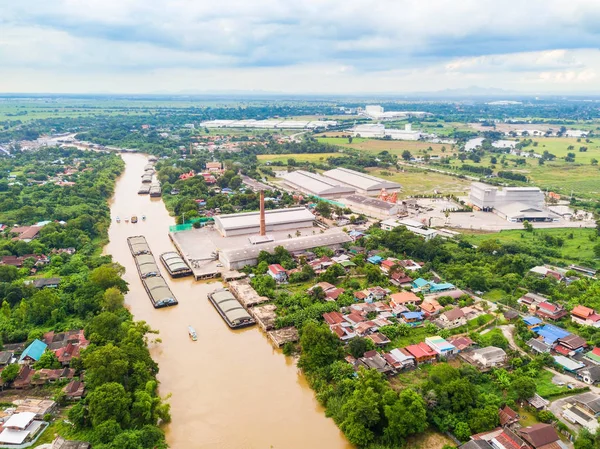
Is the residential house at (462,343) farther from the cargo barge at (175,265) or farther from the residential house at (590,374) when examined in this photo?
the cargo barge at (175,265)

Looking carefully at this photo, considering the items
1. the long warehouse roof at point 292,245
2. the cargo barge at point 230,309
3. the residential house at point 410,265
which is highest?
the long warehouse roof at point 292,245

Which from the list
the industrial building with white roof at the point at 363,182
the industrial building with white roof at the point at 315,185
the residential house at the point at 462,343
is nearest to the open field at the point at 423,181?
the industrial building with white roof at the point at 363,182

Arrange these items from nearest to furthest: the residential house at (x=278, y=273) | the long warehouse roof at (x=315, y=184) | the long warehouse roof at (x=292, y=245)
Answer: the residential house at (x=278, y=273), the long warehouse roof at (x=292, y=245), the long warehouse roof at (x=315, y=184)

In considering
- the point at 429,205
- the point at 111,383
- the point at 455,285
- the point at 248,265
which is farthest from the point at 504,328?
the point at 429,205

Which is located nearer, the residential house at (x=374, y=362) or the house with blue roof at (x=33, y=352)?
the residential house at (x=374, y=362)

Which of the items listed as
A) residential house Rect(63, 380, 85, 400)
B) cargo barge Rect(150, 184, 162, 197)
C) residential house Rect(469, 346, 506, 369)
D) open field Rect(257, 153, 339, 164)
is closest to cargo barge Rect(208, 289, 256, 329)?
residential house Rect(63, 380, 85, 400)

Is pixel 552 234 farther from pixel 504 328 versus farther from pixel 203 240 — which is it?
pixel 203 240

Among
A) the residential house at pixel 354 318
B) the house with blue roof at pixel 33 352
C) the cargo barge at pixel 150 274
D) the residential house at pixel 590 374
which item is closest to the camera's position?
the residential house at pixel 590 374
